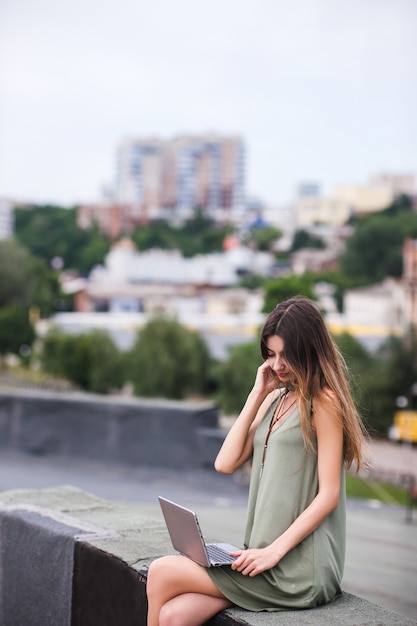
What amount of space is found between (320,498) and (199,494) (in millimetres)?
4615

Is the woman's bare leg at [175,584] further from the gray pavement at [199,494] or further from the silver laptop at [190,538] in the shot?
the gray pavement at [199,494]

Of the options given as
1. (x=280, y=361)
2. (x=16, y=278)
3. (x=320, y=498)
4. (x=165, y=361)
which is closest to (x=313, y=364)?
(x=280, y=361)

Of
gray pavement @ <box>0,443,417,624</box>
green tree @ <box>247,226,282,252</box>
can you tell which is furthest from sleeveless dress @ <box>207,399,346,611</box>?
green tree @ <box>247,226,282,252</box>

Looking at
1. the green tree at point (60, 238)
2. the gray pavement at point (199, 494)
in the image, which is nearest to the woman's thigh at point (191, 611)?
the gray pavement at point (199, 494)

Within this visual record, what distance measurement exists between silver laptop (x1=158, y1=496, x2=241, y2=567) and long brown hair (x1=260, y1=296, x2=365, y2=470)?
0.30m

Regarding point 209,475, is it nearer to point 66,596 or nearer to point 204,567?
point 66,596

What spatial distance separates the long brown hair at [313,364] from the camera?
231cm

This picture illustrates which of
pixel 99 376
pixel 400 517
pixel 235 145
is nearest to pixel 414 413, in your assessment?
pixel 99 376

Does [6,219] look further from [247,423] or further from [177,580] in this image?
[177,580]

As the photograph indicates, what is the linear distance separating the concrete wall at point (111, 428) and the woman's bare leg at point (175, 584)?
459 cm

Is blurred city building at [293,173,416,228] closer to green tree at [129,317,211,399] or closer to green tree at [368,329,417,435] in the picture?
green tree at [368,329,417,435]

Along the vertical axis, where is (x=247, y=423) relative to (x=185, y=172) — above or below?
below

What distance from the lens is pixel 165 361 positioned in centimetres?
5428

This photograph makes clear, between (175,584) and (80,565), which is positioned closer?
(175,584)
